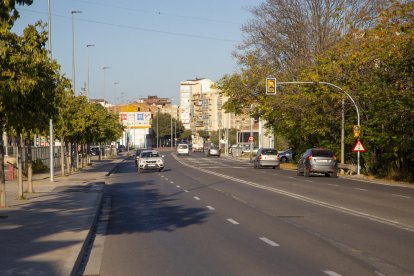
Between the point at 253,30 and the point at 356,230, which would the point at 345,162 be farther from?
the point at 356,230

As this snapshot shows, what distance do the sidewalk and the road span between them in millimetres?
630

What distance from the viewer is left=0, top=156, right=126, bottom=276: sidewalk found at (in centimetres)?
1046

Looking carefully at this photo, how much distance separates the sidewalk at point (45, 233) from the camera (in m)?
10.5

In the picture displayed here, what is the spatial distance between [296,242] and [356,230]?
2469 mm

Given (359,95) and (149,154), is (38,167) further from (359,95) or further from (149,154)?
(359,95)

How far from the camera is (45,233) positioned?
14672mm

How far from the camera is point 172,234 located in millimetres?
15219

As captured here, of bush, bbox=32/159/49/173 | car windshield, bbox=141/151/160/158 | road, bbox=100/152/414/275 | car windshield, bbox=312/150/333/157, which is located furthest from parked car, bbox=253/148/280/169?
road, bbox=100/152/414/275

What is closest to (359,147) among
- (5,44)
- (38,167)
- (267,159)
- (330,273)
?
(267,159)

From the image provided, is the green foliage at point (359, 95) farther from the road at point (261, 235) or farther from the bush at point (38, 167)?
the bush at point (38, 167)

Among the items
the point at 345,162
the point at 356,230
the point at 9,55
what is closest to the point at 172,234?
the point at 356,230

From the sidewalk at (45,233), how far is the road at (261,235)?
2.07 feet

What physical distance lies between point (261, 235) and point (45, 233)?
449 cm

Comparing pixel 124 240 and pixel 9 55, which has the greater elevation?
pixel 9 55
